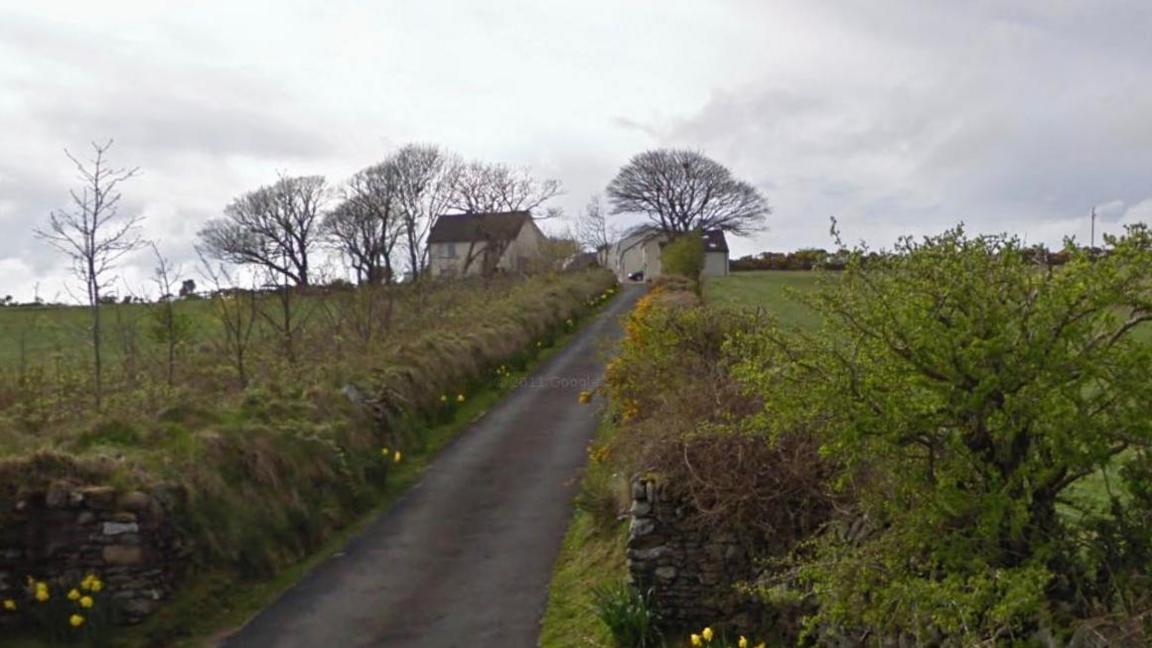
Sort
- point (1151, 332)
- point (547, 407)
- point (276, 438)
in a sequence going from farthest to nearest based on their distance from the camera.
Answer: point (547, 407) < point (276, 438) < point (1151, 332)

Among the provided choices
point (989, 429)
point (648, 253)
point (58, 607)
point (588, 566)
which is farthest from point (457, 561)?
point (648, 253)

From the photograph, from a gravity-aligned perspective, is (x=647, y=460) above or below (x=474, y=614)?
above

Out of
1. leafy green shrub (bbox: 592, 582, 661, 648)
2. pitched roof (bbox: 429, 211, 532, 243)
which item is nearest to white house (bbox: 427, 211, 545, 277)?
pitched roof (bbox: 429, 211, 532, 243)

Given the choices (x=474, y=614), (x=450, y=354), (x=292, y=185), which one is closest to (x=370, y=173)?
(x=292, y=185)

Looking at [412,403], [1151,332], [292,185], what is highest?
[292,185]

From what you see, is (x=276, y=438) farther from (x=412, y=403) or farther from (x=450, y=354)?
(x=450, y=354)

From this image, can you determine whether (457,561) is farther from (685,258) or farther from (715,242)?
(715,242)

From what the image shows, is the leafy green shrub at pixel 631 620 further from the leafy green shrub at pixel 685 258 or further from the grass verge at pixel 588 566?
the leafy green shrub at pixel 685 258

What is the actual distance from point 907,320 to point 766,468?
10.2 feet

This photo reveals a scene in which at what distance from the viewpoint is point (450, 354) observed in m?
19.4

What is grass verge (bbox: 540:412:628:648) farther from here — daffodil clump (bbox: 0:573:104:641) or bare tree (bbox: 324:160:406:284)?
bare tree (bbox: 324:160:406:284)

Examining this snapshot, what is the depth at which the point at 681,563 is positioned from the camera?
26.5 ft

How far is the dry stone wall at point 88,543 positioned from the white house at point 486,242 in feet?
116

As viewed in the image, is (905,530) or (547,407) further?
(547,407)
